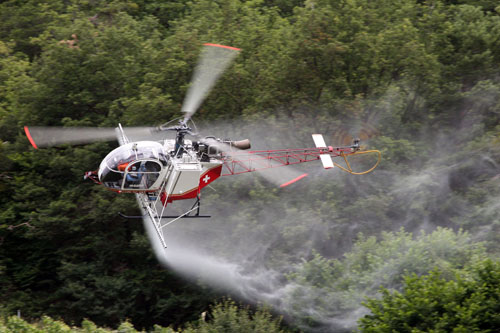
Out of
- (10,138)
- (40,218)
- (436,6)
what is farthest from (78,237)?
(436,6)

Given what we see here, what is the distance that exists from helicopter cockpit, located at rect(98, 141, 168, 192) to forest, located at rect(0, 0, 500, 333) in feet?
16.0

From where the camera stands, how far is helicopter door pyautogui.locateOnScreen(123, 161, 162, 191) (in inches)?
658

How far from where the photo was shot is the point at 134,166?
54.8 ft

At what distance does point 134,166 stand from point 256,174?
25.7 ft

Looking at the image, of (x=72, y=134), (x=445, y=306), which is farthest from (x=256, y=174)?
(x=445, y=306)

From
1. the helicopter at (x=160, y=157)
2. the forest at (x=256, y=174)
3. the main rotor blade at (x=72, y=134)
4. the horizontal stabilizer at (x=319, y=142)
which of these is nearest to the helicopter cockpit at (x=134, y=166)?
the helicopter at (x=160, y=157)

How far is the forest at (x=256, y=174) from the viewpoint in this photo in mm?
23531

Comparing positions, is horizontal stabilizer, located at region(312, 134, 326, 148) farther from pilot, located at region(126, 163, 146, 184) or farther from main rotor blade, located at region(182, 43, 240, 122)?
pilot, located at region(126, 163, 146, 184)

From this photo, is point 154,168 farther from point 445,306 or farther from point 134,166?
point 445,306

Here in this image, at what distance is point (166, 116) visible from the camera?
79.0 ft

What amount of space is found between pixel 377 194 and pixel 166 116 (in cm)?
835

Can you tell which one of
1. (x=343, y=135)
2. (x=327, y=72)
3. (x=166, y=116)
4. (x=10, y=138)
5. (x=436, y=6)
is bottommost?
(x=10, y=138)

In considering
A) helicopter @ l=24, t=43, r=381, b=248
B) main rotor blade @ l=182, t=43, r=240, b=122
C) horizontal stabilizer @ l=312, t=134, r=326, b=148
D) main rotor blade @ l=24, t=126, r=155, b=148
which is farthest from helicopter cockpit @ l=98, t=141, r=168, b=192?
horizontal stabilizer @ l=312, t=134, r=326, b=148

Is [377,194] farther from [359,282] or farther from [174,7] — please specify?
[174,7]
